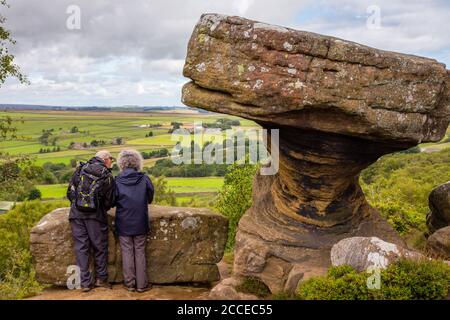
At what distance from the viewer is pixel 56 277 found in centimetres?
1379

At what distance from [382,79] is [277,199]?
594cm

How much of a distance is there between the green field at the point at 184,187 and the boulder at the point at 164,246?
5962 centimetres

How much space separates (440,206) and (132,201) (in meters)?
13.0

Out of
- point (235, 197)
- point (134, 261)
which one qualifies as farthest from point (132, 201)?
point (235, 197)

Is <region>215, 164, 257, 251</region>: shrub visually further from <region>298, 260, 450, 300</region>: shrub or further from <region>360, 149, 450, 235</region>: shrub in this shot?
<region>298, 260, 450, 300</region>: shrub

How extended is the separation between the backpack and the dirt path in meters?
2.37

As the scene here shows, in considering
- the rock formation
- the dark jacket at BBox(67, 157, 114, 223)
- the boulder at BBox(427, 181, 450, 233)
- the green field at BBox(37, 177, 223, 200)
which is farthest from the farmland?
the dark jacket at BBox(67, 157, 114, 223)

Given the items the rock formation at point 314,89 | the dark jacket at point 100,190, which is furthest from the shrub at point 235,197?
the dark jacket at point 100,190

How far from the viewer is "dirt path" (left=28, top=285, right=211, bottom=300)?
12777mm

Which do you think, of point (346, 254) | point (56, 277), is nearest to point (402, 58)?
point (346, 254)

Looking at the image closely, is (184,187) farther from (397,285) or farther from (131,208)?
(397,285)

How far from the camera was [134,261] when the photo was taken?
13680 mm

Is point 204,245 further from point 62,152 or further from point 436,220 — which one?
point 62,152
